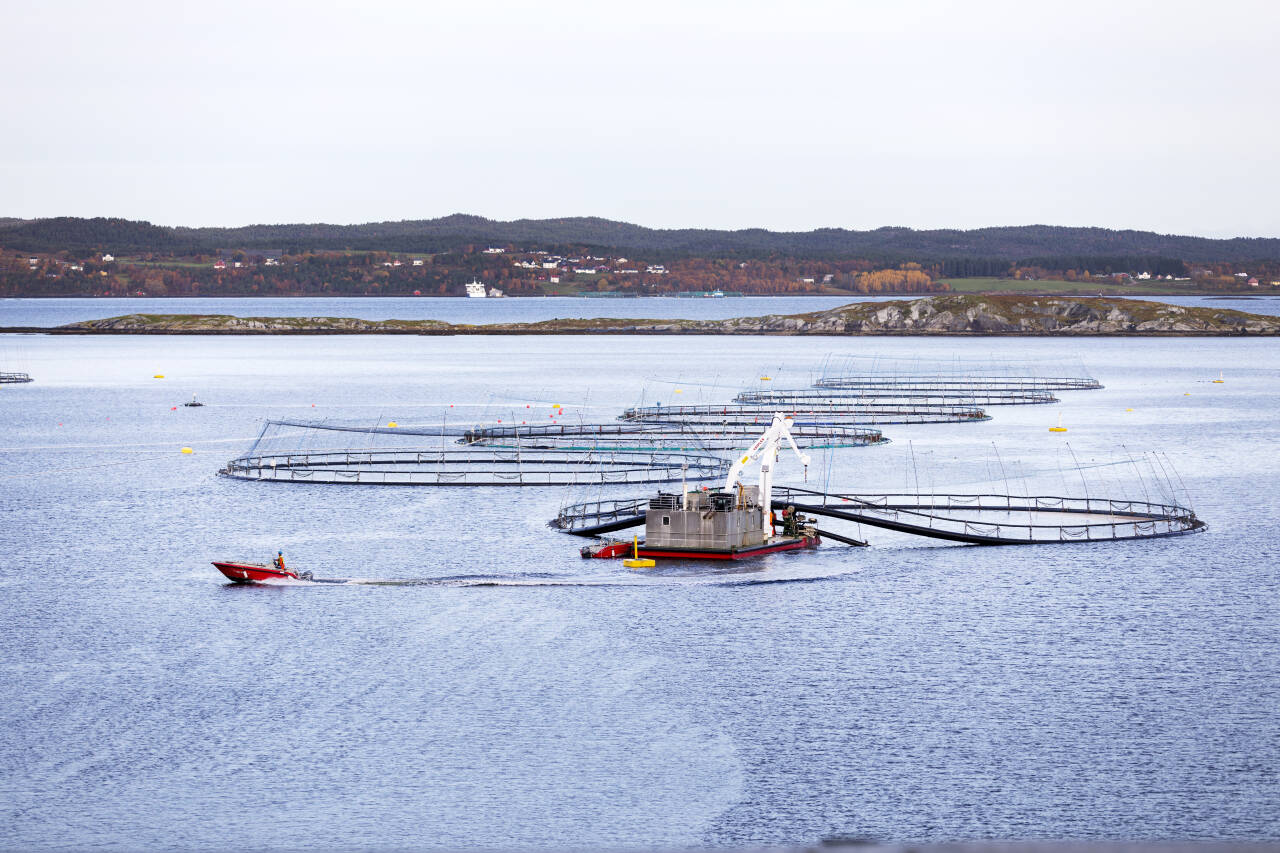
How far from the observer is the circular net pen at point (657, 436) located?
12000 centimetres

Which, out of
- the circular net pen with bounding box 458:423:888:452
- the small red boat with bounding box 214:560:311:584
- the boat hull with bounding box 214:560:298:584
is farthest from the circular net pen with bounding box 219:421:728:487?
the boat hull with bounding box 214:560:298:584

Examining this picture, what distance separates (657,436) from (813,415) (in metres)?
24.7

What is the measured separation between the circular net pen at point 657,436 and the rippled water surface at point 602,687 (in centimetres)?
2856

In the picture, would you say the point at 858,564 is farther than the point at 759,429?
No

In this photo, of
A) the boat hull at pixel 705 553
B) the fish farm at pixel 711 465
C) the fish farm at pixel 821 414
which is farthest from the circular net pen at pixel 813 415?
the boat hull at pixel 705 553

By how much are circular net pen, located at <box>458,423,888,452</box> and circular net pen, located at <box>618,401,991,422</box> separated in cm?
512

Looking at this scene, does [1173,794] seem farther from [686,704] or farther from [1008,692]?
[686,704]

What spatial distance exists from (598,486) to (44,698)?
52230mm

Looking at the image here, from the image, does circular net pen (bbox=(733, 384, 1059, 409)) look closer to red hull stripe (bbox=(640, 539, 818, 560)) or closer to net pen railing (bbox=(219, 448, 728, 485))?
net pen railing (bbox=(219, 448, 728, 485))

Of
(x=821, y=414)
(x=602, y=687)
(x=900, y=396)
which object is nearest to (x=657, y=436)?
(x=821, y=414)

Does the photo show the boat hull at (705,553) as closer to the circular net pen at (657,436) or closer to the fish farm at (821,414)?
the circular net pen at (657,436)

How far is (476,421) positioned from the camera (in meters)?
149

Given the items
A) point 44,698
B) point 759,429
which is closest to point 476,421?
point 759,429

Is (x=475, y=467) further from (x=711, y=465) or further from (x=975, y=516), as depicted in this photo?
(x=975, y=516)
